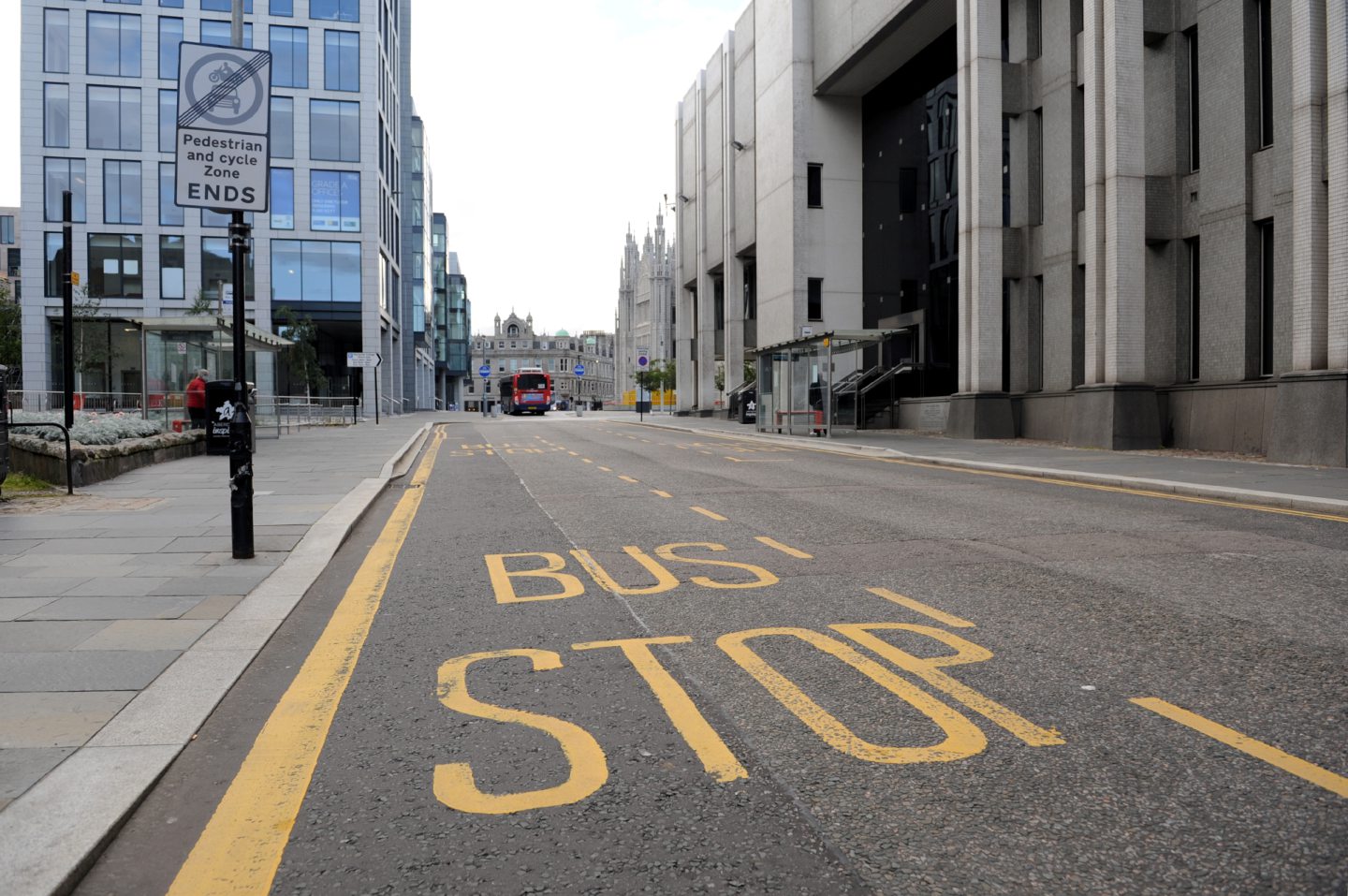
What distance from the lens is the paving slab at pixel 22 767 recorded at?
3.15 meters

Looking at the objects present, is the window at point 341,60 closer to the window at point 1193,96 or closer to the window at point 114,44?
the window at point 114,44

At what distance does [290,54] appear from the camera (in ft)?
169

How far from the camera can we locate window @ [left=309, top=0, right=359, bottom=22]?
171 ft

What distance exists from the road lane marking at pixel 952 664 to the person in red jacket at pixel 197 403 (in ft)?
65.2

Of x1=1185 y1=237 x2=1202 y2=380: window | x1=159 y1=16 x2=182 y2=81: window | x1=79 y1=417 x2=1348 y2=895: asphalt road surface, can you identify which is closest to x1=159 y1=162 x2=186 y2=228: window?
x1=159 y1=16 x2=182 y2=81: window

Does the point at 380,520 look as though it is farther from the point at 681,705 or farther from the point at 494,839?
the point at 494,839

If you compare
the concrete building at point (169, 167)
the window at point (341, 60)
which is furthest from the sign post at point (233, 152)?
the window at point (341, 60)

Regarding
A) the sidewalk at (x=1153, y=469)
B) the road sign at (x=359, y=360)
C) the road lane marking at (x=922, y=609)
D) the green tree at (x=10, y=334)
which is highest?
the green tree at (x=10, y=334)

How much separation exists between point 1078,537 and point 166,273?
171 feet

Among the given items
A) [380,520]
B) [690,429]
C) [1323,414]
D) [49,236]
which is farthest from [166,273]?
[1323,414]

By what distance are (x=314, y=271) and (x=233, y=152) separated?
156 feet

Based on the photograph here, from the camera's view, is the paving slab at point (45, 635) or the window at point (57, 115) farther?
A: the window at point (57, 115)

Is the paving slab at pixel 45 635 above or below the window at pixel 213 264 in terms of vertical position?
below

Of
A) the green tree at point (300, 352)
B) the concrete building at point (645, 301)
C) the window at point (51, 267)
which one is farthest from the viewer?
the concrete building at point (645, 301)
